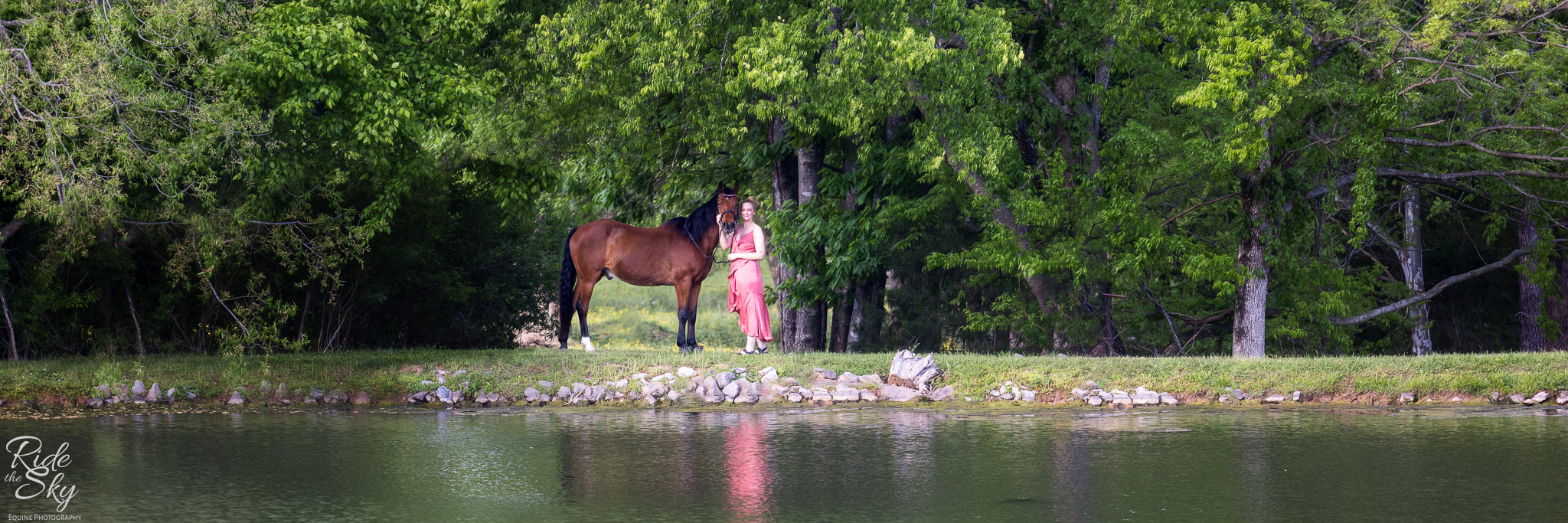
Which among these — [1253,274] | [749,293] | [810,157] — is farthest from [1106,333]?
[749,293]

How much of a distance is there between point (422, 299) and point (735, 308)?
6325 mm

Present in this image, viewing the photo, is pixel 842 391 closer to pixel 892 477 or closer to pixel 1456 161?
pixel 892 477

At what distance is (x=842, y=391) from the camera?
14.2 metres

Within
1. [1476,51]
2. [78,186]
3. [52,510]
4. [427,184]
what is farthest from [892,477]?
[427,184]

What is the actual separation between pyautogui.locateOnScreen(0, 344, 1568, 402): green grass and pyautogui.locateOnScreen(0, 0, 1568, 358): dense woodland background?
1081mm

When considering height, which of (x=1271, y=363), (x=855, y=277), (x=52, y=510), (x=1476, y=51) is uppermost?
(x=1476, y=51)

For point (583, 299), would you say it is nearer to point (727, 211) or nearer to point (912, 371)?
point (727, 211)

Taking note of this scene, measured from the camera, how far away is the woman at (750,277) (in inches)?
666

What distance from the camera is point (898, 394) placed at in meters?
14.1

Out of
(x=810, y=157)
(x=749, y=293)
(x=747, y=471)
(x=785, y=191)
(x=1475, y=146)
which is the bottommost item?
(x=747, y=471)

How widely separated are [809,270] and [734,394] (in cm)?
767

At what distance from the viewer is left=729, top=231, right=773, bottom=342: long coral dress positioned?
16953mm

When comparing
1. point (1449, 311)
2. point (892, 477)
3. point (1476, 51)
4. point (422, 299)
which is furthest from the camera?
point (1449, 311)

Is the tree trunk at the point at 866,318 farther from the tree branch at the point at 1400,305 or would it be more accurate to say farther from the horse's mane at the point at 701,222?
the tree branch at the point at 1400,305
